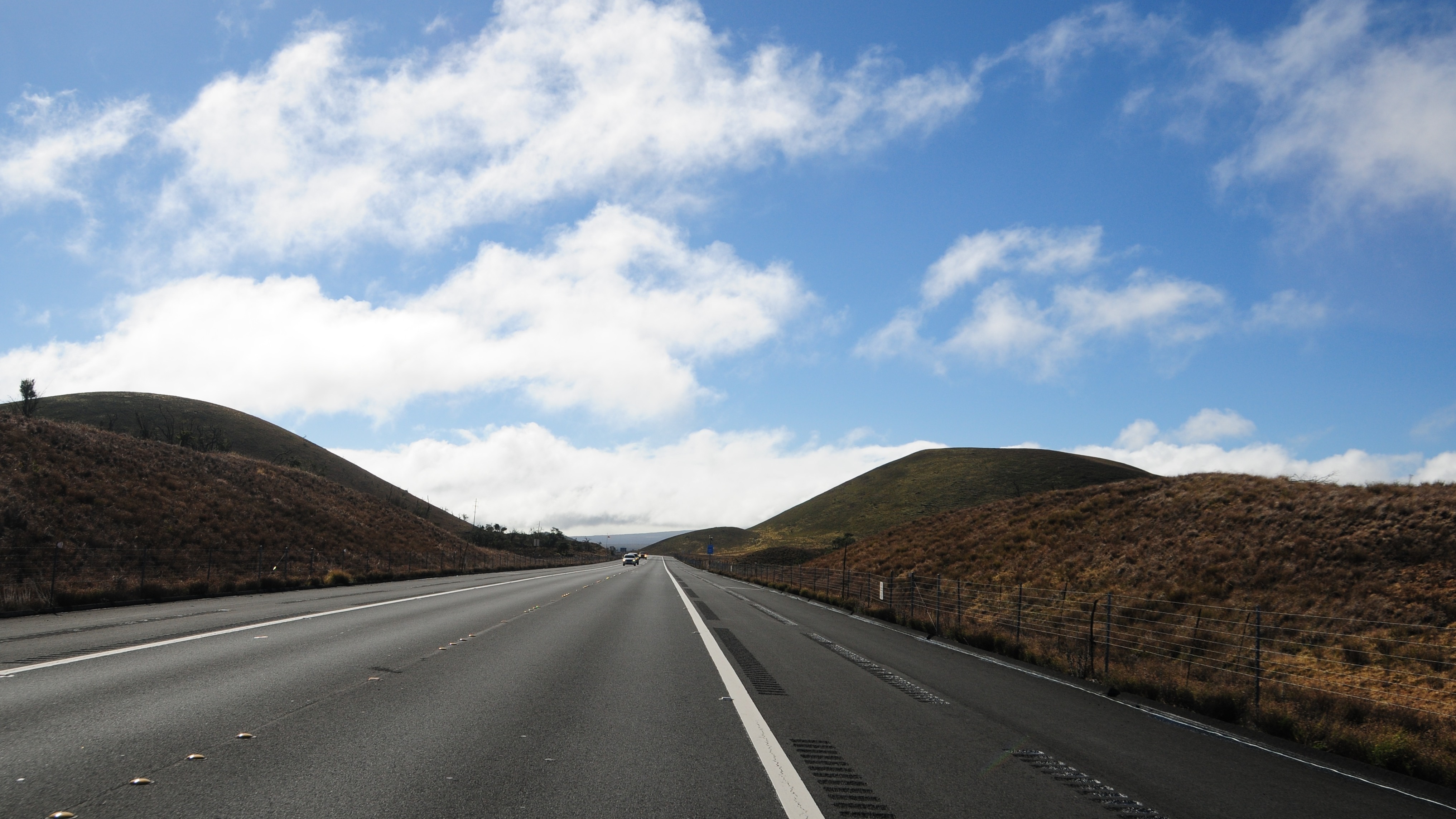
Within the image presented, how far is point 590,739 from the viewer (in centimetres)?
613

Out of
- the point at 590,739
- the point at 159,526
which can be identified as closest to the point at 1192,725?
the point at 590,739

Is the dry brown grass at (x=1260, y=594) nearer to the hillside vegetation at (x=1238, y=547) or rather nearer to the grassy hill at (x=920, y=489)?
the hillside vegetation at (x=1238, y=547)

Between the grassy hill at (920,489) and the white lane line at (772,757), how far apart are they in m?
89.3

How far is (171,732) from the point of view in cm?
580

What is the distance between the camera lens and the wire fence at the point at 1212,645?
11992mm

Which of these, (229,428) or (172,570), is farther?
(229,428)

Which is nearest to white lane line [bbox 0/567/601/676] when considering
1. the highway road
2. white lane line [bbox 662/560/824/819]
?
the highway road

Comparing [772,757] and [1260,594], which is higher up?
[772,757]

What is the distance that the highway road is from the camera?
459cm

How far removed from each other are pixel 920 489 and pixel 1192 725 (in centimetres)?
12381

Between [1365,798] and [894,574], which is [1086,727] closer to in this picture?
[1365,798]

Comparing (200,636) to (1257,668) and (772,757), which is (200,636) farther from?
(1257,668)

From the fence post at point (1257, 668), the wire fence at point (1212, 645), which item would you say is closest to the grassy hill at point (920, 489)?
the wire fence at point (1212, 645)

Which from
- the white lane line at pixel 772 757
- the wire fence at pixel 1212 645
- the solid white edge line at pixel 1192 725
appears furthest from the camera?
the wire fence at pixel 1212 645
